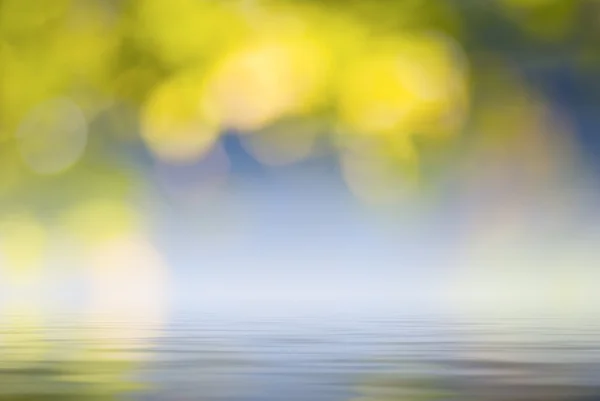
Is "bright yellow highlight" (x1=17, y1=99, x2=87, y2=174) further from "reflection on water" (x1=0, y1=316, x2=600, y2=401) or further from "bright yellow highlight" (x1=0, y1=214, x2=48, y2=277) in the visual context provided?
"reflection on water" (x1=0, y1=316, x2=600, y2=401)

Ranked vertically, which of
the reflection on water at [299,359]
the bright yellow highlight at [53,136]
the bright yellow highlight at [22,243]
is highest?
the bright yellow highlight at [53,136]

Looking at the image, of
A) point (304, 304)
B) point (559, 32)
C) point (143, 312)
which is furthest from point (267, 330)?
point (559, 32)

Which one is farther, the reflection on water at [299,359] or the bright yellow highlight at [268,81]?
the bright yellow highlight at [268,81]

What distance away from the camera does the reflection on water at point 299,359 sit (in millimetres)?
1402

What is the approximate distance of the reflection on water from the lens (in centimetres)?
140

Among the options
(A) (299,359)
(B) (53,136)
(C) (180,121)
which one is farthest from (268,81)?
(A) (299,359)

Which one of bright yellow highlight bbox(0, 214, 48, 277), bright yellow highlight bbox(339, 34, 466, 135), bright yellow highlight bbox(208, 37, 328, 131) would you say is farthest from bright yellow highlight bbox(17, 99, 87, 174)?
bright yellow highlight bbox(339, 34, 466, 135)

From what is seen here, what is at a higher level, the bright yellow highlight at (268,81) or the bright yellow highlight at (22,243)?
the bright yellow highlight at (268,81)

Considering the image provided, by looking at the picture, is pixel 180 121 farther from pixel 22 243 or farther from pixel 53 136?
pixel 22 243

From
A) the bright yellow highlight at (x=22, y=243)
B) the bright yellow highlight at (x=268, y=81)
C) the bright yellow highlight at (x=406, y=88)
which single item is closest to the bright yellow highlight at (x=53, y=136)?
the bright yellow highlight at (x=22, y=243)

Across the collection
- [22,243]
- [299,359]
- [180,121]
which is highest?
[180,121]

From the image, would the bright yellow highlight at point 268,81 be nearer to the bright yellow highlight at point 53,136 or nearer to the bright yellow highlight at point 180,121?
the bright yellow highlight at point 180,121

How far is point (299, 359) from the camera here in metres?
1.63

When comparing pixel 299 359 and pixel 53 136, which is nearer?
pixel 299 359
